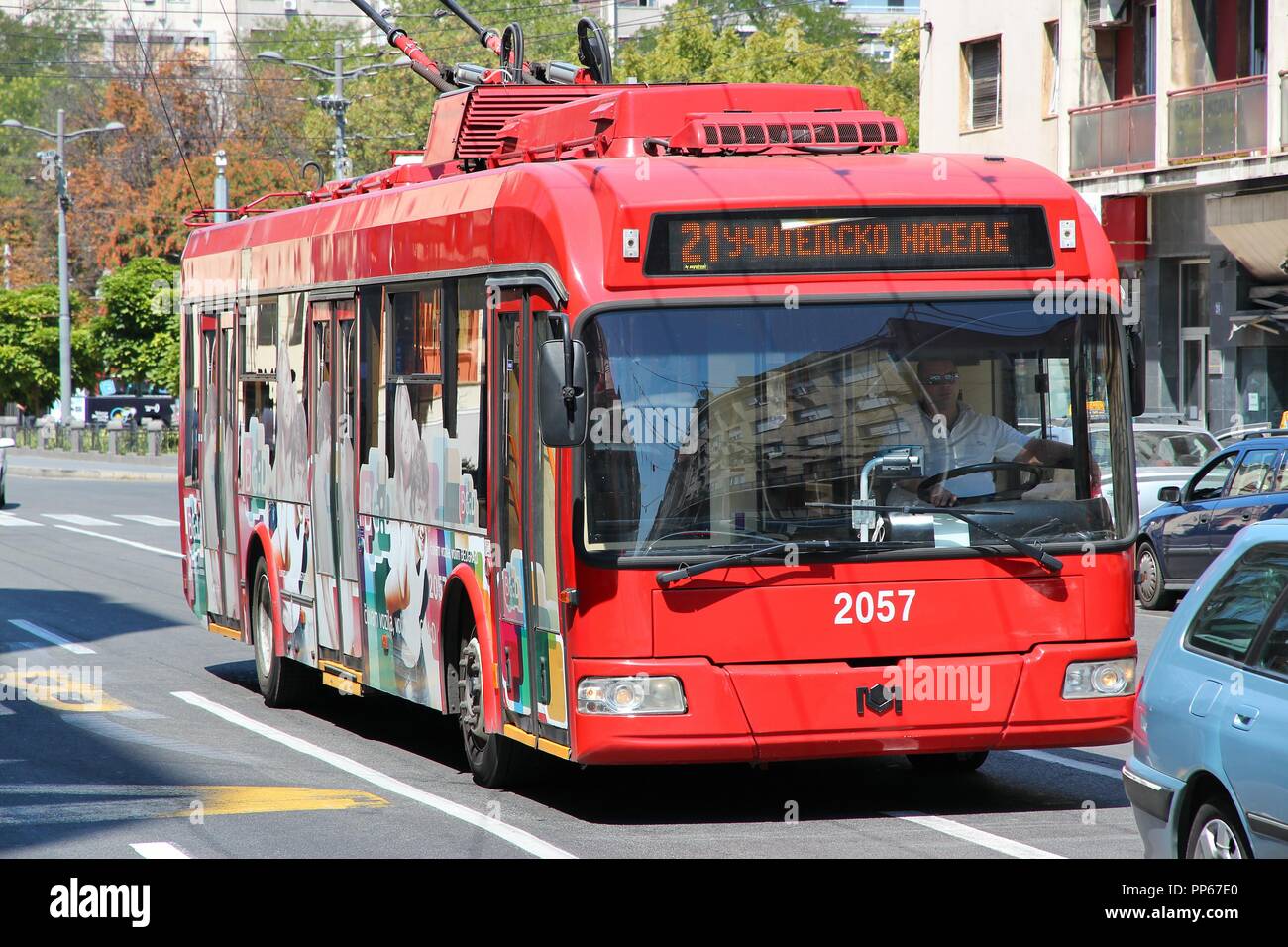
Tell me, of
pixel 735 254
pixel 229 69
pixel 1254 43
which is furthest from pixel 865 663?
pixel 229 69

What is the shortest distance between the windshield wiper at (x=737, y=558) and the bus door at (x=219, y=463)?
6.43 m

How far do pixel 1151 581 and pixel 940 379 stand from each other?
37.7 ft

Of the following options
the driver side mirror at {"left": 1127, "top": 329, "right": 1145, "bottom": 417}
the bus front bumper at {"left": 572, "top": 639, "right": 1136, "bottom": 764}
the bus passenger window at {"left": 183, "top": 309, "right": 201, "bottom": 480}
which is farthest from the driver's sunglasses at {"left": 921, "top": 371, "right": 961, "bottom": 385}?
the bus passenger window at {"left": 183, "top": 309, "right": 201, "bottom": 480}

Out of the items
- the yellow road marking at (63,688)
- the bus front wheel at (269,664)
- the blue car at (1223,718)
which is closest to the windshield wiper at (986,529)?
the blue car at (1223,718)

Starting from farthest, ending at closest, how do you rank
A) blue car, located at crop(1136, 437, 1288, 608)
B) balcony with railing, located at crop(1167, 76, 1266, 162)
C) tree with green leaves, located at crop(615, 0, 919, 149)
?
tree with green leaves, located at crop(615, 0, 919, 149), balcony with railing, located at crop(1167, 76, 1266, 162), blue car, located at crop(1136, 437, 1288, 608)

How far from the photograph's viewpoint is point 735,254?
8.84 metres

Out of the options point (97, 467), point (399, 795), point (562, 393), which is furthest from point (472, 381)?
point (97, 467)

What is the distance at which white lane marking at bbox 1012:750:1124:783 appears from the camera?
10578 millimetres

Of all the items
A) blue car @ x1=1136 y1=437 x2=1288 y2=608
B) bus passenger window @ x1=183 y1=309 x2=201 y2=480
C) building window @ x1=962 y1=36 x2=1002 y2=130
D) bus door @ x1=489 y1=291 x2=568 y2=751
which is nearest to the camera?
bus door @ x1=489 y1=291 x2=568 y2=751

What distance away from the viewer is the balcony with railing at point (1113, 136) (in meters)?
32.4

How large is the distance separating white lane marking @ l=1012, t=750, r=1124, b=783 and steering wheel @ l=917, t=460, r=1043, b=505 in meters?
2.15

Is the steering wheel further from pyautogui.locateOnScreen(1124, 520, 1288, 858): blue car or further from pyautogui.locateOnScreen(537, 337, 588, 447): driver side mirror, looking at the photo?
pyautogui.locateOnScreen(1124, 520, 1288, 858): blue car

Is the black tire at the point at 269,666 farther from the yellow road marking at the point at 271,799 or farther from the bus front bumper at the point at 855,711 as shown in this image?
the bus front bumper at the point at 855,711

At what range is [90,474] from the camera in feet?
167
